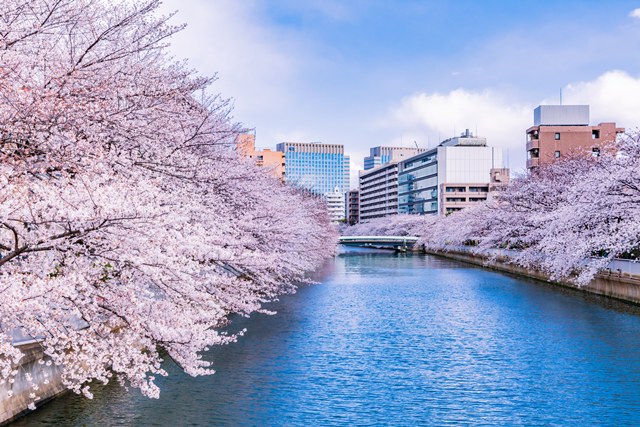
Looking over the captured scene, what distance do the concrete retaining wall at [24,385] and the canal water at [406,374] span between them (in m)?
0.40

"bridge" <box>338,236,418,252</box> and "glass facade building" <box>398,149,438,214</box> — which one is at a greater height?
"glass facade building" <box>398,149,438,214</box>

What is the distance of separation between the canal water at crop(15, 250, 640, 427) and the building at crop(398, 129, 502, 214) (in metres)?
112

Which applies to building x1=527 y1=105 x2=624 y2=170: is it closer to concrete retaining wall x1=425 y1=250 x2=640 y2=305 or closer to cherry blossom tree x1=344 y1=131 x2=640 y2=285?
cherry blossom tree x1=344 y1=131 x2=640 y2=285

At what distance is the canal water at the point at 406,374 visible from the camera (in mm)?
15734

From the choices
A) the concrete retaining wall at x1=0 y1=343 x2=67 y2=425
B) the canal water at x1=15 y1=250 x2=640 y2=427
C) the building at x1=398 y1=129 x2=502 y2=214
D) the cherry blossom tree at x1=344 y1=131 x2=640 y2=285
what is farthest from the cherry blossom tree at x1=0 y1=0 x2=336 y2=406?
the building at x1=398 y1=129 x2=502 y2=214

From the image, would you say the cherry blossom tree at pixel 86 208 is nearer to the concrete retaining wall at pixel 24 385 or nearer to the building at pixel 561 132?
the concrete retaining wall at pixel 24 385

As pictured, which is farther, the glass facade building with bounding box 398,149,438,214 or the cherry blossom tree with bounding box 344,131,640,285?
the glass facade building with bounding box 398,149,438,214

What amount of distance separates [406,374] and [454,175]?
441ft

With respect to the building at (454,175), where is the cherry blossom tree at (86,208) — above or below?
below

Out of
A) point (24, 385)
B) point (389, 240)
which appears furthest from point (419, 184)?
point (24, 385)

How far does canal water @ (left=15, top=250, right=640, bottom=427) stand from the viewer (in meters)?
15.7

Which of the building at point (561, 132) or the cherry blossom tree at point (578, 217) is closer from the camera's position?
the cherry blossom tree at point (578, 217)

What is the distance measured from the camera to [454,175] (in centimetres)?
15075

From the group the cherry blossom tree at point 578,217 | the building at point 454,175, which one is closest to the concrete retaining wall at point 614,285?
the cherry blossom tree at point 578,217
